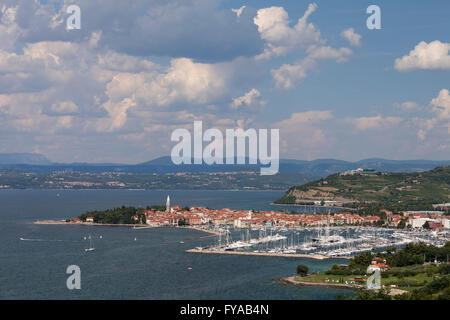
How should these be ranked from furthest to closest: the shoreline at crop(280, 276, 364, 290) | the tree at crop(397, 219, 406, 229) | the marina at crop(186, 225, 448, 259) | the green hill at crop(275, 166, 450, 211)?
the green hill at crop(275, 166, 450, 211) → the tree at crop(397, 219, 406, 229) → the marina at crop(186, 225, 448, 259) → the shoreline at crop(280, 276, 364, 290)

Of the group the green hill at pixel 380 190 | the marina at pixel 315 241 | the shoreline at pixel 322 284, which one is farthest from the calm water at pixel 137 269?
the green hill at pixel 380 190

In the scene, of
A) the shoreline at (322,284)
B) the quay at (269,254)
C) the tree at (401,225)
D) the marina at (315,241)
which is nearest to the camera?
the shoreline at (322,284)

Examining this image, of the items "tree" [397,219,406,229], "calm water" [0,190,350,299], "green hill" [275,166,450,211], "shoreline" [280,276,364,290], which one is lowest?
"tree" [397,219,406,229]

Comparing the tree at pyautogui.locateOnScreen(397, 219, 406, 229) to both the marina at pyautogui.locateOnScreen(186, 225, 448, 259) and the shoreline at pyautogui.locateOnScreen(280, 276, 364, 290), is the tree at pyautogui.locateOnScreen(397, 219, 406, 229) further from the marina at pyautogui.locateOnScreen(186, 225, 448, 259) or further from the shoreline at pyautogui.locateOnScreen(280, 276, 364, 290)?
the shoreline at pyautogui.locateOnScreen(280, 276, 364, 290)

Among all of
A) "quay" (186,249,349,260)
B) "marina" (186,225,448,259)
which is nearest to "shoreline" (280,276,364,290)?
"quay" (186,249,349,260)

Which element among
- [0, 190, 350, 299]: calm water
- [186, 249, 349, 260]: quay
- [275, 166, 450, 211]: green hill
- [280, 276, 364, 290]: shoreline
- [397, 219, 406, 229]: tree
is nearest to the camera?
[0, 190, 350, 299]: calm water

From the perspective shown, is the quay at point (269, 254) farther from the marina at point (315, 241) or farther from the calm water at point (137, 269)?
the calm water at point (137, 269)

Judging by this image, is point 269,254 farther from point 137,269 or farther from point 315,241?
point 137,269

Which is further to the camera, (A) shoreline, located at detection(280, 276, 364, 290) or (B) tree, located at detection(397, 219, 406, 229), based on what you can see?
(B) tree, located at detection(397, 219, 406, 229)
